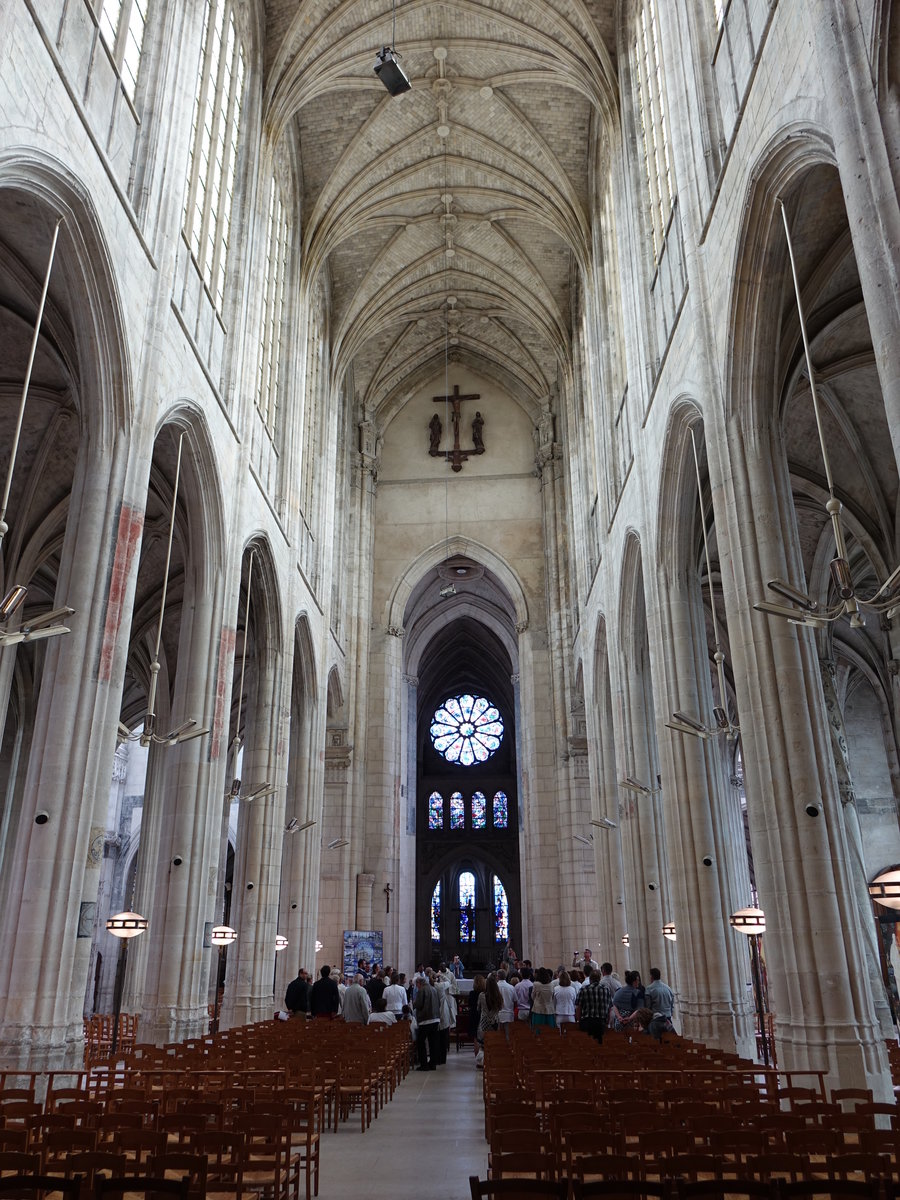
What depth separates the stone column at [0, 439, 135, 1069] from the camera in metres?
9.59

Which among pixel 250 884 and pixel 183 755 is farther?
pixel 250 884

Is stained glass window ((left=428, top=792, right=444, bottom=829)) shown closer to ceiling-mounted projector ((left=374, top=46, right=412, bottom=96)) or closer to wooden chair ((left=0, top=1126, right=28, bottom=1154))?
ceiling-mounted projector ((left=374, top=46, right=412, bottom=96))

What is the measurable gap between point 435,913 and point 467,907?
66.7 inches

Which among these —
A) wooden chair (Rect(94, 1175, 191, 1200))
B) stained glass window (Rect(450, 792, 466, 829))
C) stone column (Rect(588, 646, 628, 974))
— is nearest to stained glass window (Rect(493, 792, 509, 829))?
stained glass window (Rect(450, 792, 466, 829))

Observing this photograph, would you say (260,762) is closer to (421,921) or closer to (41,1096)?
(41,1096)

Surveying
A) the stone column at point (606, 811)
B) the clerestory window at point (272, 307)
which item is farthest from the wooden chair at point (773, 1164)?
the stone column at point (606, 811)

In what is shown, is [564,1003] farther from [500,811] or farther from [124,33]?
[500,811]

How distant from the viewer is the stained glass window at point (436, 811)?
49281mm

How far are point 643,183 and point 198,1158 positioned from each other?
1828cm

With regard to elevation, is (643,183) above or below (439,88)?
below

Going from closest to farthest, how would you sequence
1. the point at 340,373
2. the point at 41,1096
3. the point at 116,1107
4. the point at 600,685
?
1. the point at 116,1107
2. the point at 41,1096
3. the point at 600,685
4. the point at 340,373

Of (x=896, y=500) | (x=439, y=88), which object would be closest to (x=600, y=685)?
(x=896, y=500)

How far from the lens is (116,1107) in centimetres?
698

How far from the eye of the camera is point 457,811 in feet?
162
